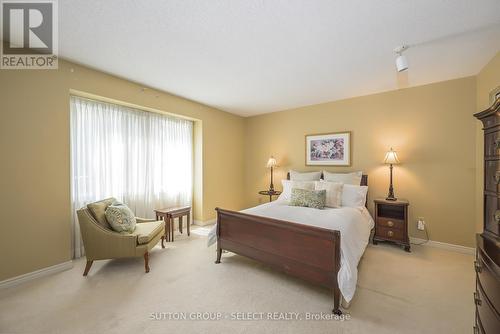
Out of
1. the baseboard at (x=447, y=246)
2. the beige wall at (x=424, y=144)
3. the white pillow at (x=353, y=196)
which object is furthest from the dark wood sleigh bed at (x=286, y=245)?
the baseboard at (x=447, y=246)

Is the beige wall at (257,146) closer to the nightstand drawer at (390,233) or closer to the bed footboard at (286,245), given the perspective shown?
the nightstand drawer at (390,233)

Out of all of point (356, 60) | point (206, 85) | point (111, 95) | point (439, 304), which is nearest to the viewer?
A: point (439, 304)

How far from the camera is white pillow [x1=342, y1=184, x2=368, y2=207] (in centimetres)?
321

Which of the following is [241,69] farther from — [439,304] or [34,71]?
[439,304]

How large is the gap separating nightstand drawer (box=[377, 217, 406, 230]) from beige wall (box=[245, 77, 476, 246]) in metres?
0.41

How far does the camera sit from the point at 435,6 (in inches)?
64.4

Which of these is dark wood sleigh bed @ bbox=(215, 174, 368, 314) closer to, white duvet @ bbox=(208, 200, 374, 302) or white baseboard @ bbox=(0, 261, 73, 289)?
white duvet @ bbox=(208, 200, 374, 302)

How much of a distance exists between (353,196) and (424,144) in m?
1.38

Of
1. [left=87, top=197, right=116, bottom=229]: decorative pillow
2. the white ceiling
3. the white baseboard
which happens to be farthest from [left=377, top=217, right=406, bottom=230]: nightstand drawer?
the white baseboard

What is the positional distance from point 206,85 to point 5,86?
7.24 feet

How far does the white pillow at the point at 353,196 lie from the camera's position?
10.5ft

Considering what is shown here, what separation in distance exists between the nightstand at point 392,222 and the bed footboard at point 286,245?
1.88m

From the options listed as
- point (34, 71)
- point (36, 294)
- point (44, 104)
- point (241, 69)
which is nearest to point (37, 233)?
point (36, 294)

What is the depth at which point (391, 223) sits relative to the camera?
322 centimetres
